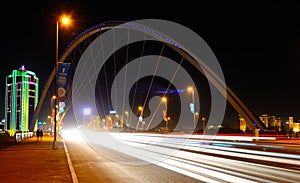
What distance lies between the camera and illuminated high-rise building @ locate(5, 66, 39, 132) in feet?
480

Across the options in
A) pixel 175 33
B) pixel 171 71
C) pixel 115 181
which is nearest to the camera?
pixel 115 181

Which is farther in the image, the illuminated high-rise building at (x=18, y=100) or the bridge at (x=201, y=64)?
the illuminated high-rise building at (x=18, y=100)

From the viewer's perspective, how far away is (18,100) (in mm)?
146000

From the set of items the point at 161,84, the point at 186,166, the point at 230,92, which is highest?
the point at 161,84

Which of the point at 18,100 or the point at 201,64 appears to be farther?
the point at 18,100

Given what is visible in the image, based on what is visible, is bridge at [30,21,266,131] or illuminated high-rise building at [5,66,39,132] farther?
illuminated high-rise building at [5,66,39,132]

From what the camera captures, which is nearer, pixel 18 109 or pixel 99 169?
pixel 99 169

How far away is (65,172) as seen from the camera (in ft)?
41.2

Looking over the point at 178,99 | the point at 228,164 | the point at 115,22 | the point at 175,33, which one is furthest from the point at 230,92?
the point at 178,99

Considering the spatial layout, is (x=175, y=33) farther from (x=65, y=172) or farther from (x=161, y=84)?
(x=161, y=84)

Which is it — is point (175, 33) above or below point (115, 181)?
above

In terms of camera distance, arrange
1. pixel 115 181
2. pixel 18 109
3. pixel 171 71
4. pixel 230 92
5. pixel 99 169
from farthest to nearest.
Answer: pixel 18 109 < pixel 171 71 < pixel 230 92 < pixel 99 169 < pixel 115 181

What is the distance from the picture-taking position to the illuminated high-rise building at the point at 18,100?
146 metres

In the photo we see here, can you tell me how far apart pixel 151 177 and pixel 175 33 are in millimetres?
43604
